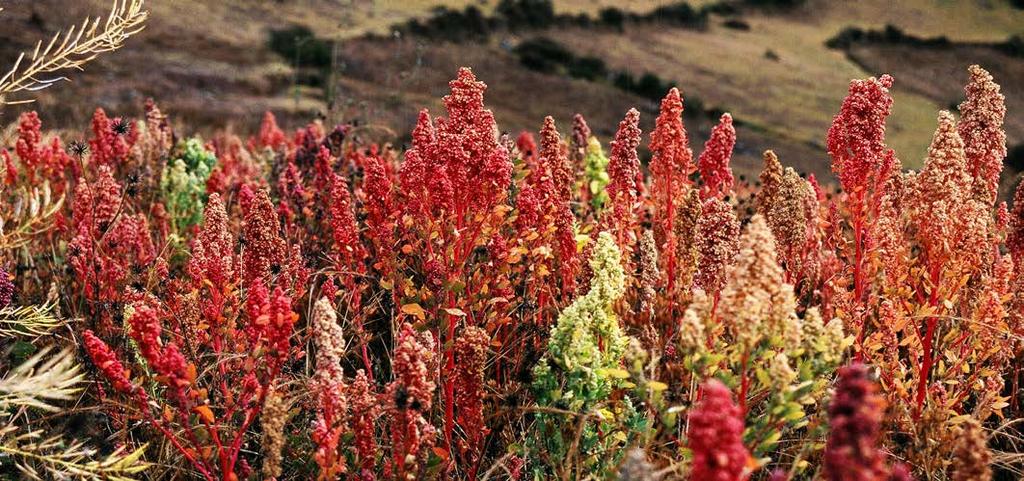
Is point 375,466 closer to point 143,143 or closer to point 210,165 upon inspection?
point 210,165

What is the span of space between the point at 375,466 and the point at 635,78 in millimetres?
23419

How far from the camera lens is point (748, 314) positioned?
1870 mm

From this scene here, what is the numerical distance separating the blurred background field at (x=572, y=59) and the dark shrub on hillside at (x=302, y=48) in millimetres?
70

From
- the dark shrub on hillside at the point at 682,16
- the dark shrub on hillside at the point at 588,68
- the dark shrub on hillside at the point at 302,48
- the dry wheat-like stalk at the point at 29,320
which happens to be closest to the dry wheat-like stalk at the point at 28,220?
the dry wheat-like stalk at the point at 29,320

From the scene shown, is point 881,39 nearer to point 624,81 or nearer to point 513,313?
point 624,81

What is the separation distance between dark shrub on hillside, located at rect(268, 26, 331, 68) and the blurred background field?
7 centimetres

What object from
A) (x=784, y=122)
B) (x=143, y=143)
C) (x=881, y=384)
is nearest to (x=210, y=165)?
(x=143, y=143)

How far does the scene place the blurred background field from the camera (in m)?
18.4

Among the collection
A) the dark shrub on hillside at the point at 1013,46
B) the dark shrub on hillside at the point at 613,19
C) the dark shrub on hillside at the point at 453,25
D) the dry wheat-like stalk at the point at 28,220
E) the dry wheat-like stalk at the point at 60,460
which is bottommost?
the dark shrub on hillside at the point at 453,25

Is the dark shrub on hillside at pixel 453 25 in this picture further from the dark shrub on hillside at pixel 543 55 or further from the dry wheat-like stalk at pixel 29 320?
the dry wheat-like stalk at pixel 29 320

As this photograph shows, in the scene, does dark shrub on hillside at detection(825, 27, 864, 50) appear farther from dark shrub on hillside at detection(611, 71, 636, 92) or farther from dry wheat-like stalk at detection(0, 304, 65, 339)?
dry wheat-like stalk at detection(0, 304, 65, 339)

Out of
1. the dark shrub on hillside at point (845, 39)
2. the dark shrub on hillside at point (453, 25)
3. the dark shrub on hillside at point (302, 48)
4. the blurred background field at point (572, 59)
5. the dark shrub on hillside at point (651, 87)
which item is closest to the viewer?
the blurred background field at point (572, 59)

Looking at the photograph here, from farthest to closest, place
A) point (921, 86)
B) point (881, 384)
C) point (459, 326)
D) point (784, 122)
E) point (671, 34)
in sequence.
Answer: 1. point (671, 34)
2. point (921, 86)
3. point (784, 122)
4. point (459, 326)
5. point (881, 384)

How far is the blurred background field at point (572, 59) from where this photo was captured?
60.2 ft
